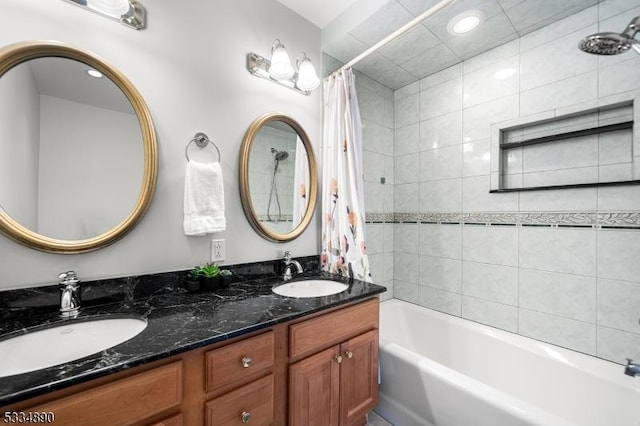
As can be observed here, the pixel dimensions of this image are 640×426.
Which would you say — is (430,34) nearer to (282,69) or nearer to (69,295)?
(282,69)

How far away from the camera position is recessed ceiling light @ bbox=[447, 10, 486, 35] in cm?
162

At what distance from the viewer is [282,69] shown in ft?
5.17

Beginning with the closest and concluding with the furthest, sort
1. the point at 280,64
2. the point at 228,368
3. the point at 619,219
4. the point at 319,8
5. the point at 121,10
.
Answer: the point at 228,368 → the point at 121,10 → the point at 619,219 → the point at 280,64 → the point at 319,8

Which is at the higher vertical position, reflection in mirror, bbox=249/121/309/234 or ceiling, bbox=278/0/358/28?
ceiling, bbox=278/0/358/28

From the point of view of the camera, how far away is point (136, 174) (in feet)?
3.97

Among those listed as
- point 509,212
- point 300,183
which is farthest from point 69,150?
point 509,212

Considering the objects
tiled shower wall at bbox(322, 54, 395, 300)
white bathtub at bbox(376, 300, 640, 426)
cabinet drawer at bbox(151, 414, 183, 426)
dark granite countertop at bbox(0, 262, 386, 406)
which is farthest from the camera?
tiled shower wall at bbox(322, 54, 395, 300)

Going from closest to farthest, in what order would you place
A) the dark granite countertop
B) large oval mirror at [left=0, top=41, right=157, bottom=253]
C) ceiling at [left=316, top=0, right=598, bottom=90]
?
the dark granite countertop < large oval mirror at [left=0, top=41, right=157, bottom=253] < ceiling at [left=316, top=0, right=598, bottom=90]

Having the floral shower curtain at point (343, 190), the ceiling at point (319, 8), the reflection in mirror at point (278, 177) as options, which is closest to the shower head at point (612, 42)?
the floral shower curtain at point (343, 190)

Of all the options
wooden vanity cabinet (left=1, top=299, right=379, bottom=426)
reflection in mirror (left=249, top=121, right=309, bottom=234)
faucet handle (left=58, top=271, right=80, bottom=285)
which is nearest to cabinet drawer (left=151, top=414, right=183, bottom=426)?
wooden vanity cabinet (left=1, top=299, right=379, bottom=426)

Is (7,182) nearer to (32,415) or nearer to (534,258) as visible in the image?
(32,415)

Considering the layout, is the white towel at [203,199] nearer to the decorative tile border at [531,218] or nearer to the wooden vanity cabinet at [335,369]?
the wooden vanity cabinet at [335,369]

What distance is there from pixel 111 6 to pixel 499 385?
2950 millimetres

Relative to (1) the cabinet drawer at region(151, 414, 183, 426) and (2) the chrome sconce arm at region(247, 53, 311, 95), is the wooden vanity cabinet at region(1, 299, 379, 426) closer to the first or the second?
(1) the cabinet drawer at region(151, 414, 183, 426)
